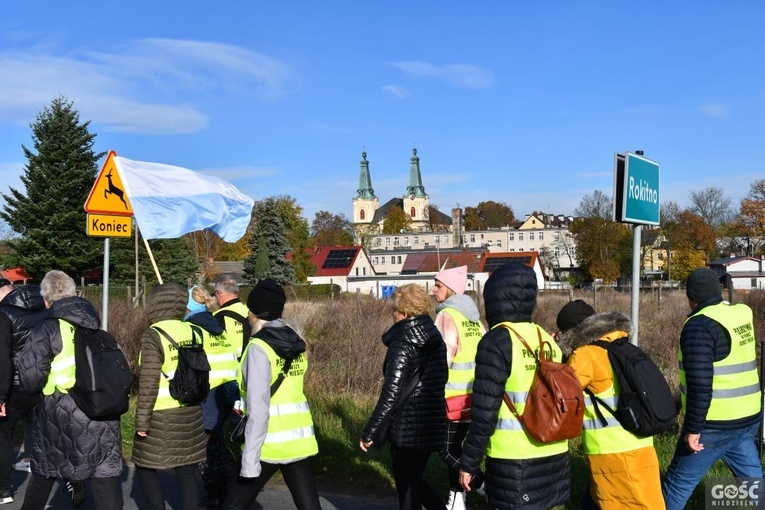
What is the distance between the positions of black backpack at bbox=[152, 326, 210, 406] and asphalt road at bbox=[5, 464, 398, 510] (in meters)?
0.93

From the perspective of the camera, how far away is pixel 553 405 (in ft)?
13.6

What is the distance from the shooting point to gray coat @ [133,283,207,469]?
5.83 m

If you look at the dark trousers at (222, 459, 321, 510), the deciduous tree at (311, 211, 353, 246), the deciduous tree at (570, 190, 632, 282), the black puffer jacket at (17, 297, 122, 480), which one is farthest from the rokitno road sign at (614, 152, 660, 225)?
the deciduous tree at (311, 211, 353, 246)

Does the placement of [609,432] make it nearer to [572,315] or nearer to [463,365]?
[572,315]

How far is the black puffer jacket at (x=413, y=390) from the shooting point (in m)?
5.33

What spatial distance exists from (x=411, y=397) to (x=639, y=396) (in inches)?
61.6

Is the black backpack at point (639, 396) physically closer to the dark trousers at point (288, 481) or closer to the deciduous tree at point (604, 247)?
the dark trousers at point (288, 481)

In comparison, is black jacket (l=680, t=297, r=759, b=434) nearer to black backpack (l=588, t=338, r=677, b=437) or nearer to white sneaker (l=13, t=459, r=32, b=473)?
black backpack (l=588, t=338, r=677, b=437)

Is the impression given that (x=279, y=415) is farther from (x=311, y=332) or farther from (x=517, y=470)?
(x=311, y=332)

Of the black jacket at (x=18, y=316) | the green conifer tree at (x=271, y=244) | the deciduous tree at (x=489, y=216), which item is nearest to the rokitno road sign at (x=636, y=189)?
the black jacket at (x=18, y=316)

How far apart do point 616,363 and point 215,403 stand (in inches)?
147

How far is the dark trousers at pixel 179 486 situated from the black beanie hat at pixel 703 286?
3759 millimetres

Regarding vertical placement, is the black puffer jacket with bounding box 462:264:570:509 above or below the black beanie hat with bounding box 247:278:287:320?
below

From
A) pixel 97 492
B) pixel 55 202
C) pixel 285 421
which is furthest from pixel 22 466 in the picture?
pixel 55 202
